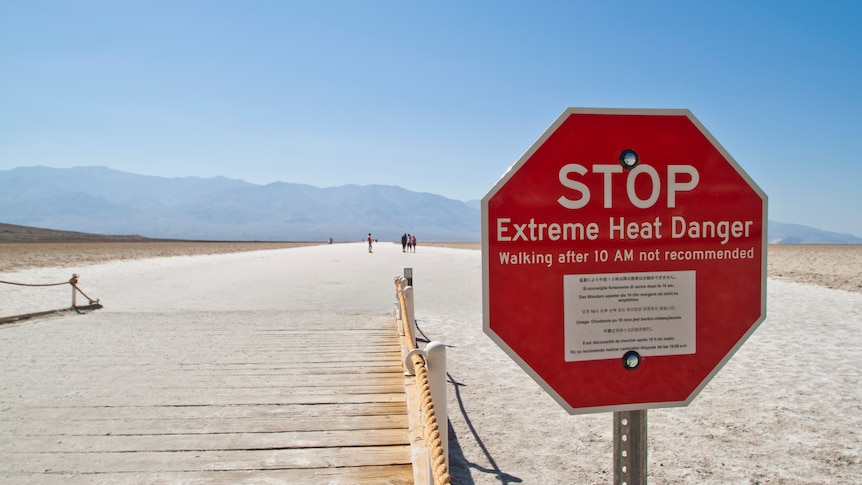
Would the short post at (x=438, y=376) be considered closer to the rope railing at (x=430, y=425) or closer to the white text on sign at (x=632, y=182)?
the rope railing at (x=430, y=425)

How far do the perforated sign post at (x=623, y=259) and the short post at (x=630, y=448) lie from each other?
2.0 inches

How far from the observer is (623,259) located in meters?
1.75

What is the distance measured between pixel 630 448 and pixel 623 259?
0.62 meters

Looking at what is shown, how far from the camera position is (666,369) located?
Result: 1788mm

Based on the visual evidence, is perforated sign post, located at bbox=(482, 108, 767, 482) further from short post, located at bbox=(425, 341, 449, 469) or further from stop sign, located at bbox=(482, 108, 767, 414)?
short post, located at bbox=(425, 341, 449, 469)

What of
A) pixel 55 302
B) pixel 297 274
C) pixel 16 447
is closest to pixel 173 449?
pixel 16 447

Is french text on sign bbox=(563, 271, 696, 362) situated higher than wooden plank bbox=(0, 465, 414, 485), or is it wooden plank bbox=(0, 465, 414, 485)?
french text on sign bbox=(563, 271, 696, 362)

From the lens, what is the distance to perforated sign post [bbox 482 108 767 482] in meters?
1.70

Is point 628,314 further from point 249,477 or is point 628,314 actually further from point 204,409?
point 204,409

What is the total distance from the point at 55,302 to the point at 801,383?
51.8 ft

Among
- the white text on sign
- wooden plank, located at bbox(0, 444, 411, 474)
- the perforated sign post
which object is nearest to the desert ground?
wooden plank, located at bbox(0, 444, 411, 474)

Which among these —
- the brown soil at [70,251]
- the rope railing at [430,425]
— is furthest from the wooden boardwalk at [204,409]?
the brown soil at [70,251]

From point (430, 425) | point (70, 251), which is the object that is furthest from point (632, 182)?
point (70, 251)

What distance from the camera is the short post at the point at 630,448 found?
5.73 feet
